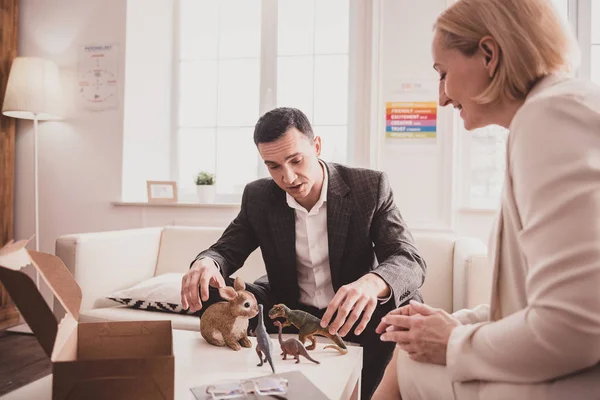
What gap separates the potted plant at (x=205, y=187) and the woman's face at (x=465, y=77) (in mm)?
2361

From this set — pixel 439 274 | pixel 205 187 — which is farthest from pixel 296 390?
pixel 205 187

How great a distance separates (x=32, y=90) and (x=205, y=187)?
124 centimetres

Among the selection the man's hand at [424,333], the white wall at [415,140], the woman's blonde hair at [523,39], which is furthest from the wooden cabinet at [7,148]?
the woman's blonde hair at [523,39]

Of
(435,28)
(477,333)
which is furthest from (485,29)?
(477,333)

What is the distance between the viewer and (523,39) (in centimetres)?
82

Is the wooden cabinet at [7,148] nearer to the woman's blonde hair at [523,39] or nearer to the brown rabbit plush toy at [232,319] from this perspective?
the brown rabbit plush toy at [232,319]

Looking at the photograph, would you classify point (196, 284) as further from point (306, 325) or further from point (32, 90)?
point (32, 90)

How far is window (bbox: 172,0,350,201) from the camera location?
125 inches

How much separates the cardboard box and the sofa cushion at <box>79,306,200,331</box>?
952 millimetres

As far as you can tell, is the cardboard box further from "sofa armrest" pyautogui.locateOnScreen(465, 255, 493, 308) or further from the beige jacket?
"sofa armrest" pyautogui.locateOnScreen(465, 255, 493, 308)

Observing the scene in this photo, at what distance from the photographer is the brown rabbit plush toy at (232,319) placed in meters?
1.18

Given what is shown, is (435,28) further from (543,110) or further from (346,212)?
(346,212)

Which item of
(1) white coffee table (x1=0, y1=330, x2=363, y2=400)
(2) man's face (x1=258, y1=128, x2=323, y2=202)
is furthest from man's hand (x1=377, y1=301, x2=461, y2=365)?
(2) man's face (x1=258, y1=128, x2=323, y2=202)

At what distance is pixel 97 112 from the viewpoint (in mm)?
3195
